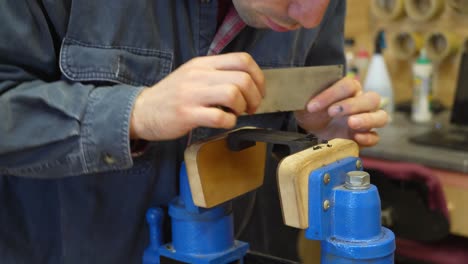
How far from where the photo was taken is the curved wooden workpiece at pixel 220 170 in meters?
0.67

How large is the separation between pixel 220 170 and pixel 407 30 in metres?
1.59

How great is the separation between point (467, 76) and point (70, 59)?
1.43m

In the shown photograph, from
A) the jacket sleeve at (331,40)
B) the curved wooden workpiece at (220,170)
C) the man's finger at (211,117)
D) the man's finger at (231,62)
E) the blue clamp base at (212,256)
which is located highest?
the jacket sleeve at (331,40)

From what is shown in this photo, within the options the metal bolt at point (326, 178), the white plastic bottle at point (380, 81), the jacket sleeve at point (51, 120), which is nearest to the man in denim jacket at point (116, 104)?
the jacket sleeve at point (51, 120)

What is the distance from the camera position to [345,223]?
615mm

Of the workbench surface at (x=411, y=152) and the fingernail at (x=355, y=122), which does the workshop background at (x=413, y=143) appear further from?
the fingernail at (x=355, y=122)

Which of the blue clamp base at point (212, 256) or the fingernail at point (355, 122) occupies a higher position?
the fingernail at point (355, 122)

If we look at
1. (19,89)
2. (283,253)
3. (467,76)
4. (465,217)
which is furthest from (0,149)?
(467,76)

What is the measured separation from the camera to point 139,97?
689mm

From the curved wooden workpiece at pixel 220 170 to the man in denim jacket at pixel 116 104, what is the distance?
4 centimetres

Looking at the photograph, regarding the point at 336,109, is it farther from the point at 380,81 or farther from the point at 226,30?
the point at 380,81

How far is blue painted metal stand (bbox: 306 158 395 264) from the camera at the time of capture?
0.61 metres

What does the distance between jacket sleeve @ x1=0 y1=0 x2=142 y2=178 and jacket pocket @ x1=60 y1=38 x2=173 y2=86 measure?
0.19ft

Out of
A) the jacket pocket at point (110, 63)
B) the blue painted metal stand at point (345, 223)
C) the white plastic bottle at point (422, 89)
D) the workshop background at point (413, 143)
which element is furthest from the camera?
the white plastic bottle at point (422, 89)
